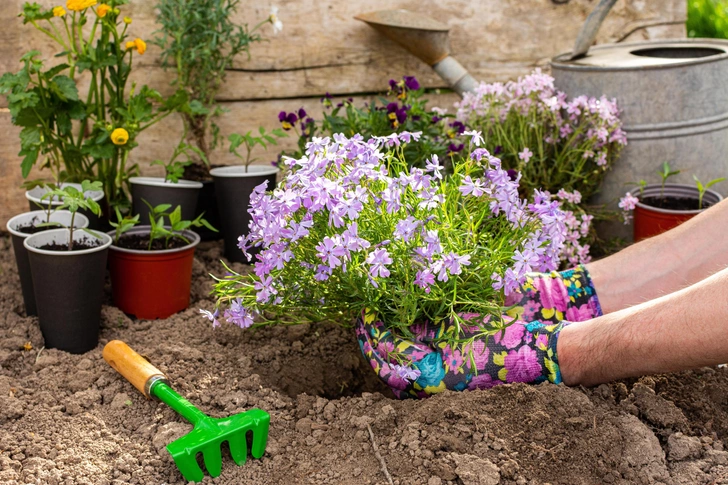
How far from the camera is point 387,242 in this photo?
1459 mm

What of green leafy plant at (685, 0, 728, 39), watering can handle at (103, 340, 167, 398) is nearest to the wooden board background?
watering can handle at (103, 340, 167, 398)

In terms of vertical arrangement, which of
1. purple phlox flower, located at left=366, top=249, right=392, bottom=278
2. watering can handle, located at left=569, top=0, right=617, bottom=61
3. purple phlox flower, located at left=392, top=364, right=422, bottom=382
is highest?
watering can handle, located at left=569, top=0, right=617, bottom=61

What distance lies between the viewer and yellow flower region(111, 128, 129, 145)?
219 cm

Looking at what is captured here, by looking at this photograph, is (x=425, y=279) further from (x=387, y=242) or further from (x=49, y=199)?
(x=49, y=199)

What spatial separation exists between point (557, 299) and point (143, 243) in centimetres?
120

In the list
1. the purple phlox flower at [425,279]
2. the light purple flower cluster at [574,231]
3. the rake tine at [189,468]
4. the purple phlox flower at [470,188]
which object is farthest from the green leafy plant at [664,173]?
the rake tine at [189,468]

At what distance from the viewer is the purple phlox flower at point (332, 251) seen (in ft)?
4.68

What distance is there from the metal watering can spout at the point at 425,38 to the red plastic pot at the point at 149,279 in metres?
1.17

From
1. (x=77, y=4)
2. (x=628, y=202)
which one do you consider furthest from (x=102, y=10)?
(x=628, y=202)

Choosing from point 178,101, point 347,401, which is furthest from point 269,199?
point 178,101

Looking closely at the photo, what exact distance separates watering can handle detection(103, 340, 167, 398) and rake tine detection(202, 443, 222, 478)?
0.30m

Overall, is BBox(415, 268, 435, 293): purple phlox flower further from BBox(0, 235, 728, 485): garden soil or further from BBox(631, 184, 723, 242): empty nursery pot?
BBox(631, 184, 723, 242): empty nursery pot

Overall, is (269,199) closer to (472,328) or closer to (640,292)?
(472,328)

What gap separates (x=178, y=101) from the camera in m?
2.37
